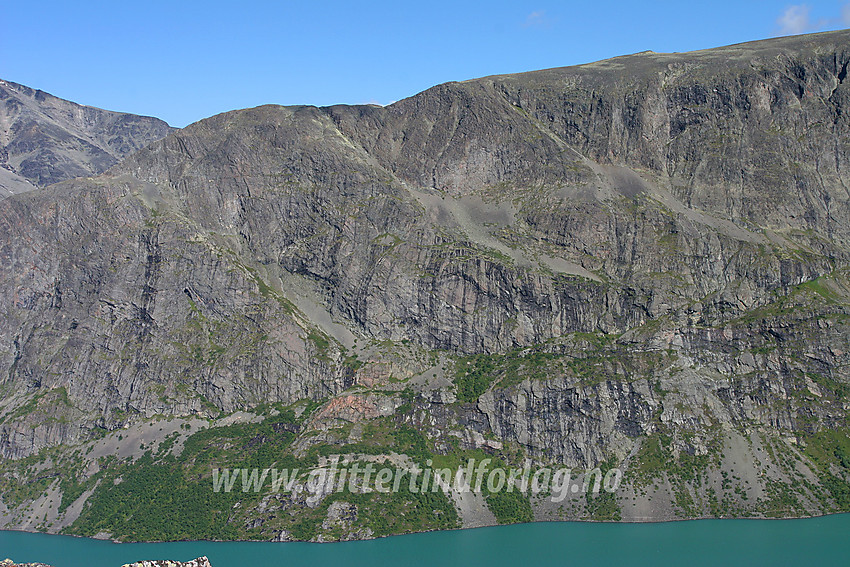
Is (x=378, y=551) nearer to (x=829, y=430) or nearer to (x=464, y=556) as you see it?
(x=464, y=556)

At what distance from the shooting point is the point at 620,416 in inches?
6698

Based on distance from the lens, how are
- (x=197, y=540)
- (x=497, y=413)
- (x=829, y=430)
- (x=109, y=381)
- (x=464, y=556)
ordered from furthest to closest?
(x=109, y=381) → (x=497, y=413) → (x=829, y=430) → (x=197, y=540) → (x=464, y=556)

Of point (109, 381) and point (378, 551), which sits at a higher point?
point (109, 381)

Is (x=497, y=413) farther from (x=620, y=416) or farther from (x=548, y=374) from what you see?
(x=620, y=416)

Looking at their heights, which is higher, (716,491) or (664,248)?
(664,248)

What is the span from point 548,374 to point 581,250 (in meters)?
35.5

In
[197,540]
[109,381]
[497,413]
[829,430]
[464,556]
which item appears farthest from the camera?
[109,381]

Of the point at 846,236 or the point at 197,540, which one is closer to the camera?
the point at 197,540

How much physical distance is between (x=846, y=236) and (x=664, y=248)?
1679 inches

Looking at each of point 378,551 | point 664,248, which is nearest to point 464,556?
point 378,551

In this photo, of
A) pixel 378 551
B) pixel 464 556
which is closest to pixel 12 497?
pixel 378 551

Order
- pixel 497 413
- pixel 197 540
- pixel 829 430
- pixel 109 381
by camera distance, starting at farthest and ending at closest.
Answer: pixel 109 381, pixel 497 413, pixel 829 430, pixel 197 540

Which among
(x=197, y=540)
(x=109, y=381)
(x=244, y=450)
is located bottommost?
(x=197, y=540)

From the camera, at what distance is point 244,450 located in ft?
565
